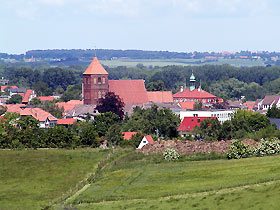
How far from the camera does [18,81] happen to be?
200 m

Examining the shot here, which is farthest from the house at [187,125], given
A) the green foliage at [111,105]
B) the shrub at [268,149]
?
the shrub at [268,149]

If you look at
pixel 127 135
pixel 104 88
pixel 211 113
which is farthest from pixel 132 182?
pixel 104 88

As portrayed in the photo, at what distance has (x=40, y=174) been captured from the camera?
44.8 meters

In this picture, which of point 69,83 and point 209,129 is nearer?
point 209,129

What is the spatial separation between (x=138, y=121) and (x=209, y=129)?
35.8ft

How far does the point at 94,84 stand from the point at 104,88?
1.37 metres

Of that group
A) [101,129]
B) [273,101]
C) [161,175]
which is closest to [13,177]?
[161,175]

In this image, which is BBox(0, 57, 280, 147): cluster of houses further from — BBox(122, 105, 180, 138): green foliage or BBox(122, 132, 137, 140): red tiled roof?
BBox(122, 132, 137, 140): red tiled roof

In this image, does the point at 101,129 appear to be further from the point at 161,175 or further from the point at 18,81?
the point at 18,81

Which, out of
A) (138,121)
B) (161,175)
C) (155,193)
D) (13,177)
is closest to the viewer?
(155,193)

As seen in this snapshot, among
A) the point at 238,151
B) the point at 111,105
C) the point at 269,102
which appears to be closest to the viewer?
the point at 238,151

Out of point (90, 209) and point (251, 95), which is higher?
point (90, 209)

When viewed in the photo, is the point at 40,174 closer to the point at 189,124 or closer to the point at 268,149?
the point at 268,149

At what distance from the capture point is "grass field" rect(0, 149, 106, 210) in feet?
121
